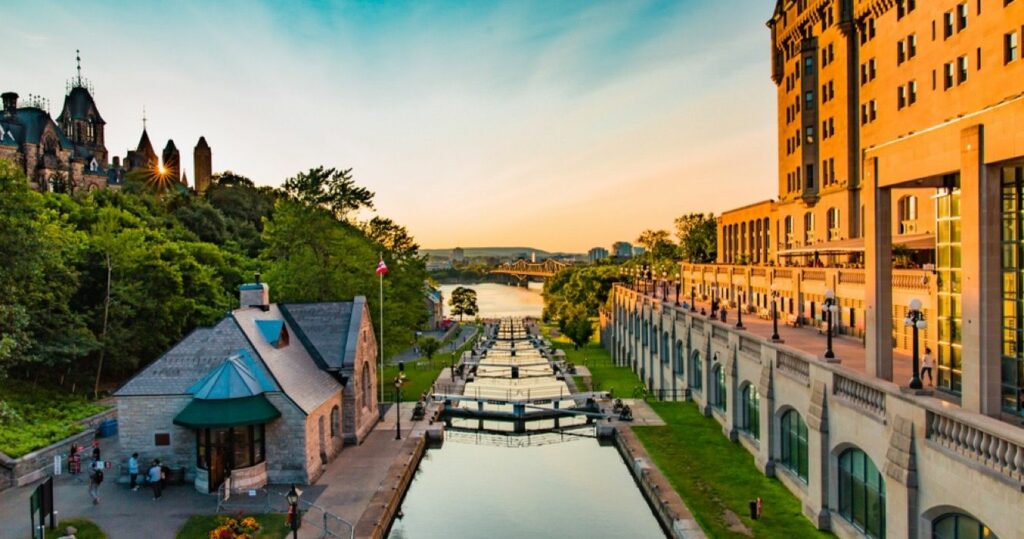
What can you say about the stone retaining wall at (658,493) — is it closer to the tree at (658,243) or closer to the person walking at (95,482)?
the person walking at (95,482)

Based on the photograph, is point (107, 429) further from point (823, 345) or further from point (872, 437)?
point (823, 345)

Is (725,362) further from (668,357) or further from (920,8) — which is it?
(920,8)

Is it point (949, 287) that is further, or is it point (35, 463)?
point (35, 463)

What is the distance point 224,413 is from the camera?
24688mm

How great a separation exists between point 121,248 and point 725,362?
35949 mm

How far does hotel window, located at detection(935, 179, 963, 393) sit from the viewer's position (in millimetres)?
17328

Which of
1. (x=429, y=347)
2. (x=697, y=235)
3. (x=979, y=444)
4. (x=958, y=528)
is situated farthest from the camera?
(x=697, y=235)

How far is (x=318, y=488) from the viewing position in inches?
1003

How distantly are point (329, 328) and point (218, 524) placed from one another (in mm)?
13375

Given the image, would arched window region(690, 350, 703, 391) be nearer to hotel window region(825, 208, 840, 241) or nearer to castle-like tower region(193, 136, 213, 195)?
hotel window region(825, 208, 840, 241)

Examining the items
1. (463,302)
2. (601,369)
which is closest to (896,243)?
(601,369)

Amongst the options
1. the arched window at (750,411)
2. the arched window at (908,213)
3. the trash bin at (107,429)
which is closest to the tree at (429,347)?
the trash bin at (107,429)

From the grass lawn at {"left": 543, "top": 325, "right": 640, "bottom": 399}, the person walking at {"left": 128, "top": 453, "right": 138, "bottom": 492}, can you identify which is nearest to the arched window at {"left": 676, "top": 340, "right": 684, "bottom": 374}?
the grass lawn at {"left": 543, "top": 325, "right": 640, "bottom": 399}

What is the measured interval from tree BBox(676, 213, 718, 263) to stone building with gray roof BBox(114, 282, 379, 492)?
79310 mm
